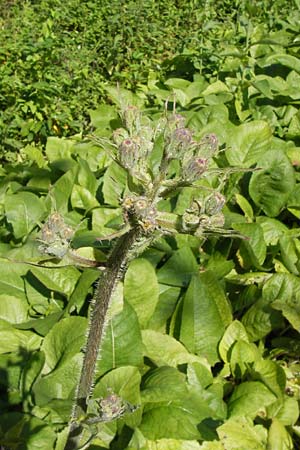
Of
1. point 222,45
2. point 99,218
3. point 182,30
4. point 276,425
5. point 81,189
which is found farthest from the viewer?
point 182,30

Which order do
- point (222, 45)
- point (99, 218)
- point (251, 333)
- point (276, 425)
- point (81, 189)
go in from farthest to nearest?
point (222, 45) < point (81, 189) < point (99, 218) < point (251, 333) < point (276, 425)

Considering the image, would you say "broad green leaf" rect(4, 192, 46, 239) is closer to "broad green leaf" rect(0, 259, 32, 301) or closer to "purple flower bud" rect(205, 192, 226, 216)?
"broad green leaf" rect(0, 259, 32, 301)

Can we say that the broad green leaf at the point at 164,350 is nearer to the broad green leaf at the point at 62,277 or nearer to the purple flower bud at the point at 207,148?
the broad green leaf at the point at 62,277

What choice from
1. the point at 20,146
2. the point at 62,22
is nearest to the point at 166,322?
the point at 20,146

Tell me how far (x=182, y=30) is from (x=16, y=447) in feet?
21.6

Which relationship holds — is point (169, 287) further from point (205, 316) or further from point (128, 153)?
point (128, 153)

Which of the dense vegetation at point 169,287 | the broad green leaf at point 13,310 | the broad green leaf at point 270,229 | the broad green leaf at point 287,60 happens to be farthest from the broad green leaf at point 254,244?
the broad green leaf at point 287,60

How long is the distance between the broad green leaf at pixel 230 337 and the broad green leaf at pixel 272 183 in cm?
100

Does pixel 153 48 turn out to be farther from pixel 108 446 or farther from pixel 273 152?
pixel 108 446

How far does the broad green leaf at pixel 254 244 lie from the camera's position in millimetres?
3371

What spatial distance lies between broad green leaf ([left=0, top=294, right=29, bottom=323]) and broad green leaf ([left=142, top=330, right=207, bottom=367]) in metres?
0.62

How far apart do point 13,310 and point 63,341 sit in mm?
449

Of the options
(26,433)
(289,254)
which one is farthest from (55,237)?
(289,254)

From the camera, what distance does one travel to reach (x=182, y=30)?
804 cm
